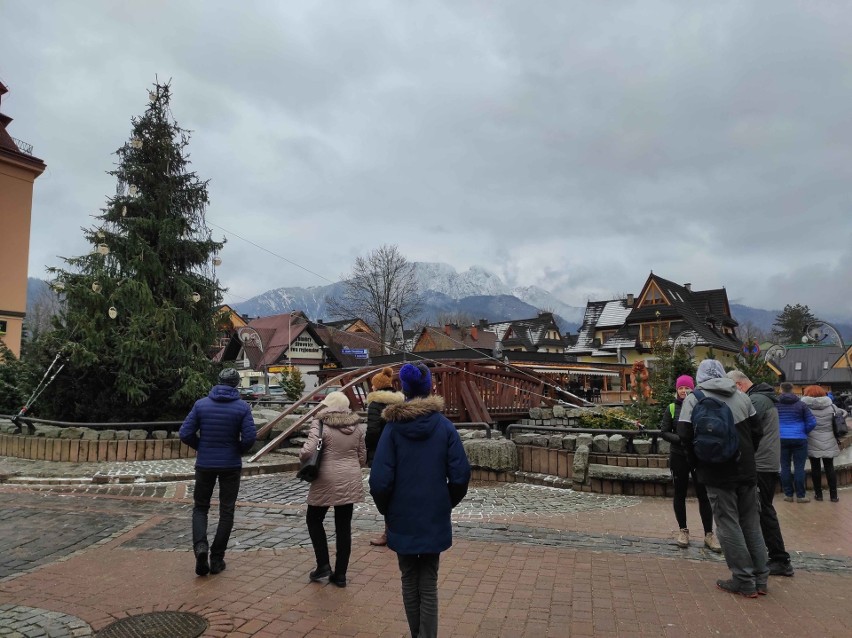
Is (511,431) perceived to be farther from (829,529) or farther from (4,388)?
(4,388)

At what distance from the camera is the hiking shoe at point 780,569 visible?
207 inches

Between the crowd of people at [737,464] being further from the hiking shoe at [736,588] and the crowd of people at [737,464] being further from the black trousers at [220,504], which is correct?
the black trousers at [220,504]

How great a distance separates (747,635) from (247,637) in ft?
10.9

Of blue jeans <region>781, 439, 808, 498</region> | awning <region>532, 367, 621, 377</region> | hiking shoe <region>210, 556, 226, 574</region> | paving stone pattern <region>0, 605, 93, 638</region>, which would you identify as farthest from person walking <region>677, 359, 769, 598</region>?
awning <region>532, 367, 621, 377</region>

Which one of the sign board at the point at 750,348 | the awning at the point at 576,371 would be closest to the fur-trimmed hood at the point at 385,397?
the sign board at the point at 750,348

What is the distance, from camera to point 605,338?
5378 cm

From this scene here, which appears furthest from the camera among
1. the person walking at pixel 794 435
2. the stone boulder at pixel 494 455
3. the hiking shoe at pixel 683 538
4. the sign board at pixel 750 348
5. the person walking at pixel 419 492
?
the sign board at pixel 750 348

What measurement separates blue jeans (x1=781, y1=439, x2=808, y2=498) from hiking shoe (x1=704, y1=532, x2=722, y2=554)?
337 cm

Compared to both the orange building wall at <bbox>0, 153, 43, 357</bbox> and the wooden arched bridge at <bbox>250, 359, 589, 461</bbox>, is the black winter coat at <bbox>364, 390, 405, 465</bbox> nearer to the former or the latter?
the wooden arched bridge at <bbox>250, 359, 589, 461</bbox>

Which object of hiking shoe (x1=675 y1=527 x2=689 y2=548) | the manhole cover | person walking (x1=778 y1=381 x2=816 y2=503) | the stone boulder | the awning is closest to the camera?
the manhole cover

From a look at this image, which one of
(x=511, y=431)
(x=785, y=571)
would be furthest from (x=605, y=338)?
(x=785, y=571)

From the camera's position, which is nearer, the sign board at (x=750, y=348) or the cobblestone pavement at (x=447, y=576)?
the cobblestone pavement at (x=447, y=576)

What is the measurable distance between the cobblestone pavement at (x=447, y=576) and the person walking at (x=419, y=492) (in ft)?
2.33

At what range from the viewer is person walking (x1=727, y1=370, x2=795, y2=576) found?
5.31 metres
